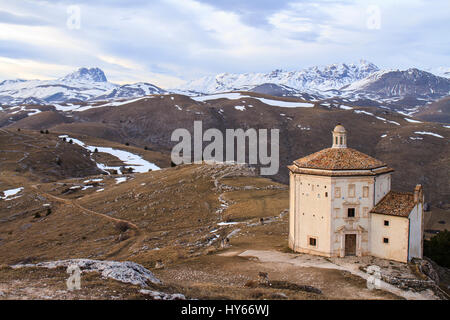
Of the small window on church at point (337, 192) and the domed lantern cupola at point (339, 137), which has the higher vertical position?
the domed lantern cupola at point (339, 137)

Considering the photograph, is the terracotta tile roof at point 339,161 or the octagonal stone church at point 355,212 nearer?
the octagonal stone church at point 355,212

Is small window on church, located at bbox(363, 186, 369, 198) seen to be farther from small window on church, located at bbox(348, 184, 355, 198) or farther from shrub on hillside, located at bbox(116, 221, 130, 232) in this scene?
shrub on hillside, located at bbox(116, 221, 130, 232)

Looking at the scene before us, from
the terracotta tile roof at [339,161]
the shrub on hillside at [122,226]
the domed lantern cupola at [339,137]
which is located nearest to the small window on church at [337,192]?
the terracotta tile roof at [339,161]

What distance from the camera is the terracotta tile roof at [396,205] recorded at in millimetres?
35469

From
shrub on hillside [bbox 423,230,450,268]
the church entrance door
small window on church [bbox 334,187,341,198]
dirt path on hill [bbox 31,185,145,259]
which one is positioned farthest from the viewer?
dirt path on hill [bbox 31,185,145,259]

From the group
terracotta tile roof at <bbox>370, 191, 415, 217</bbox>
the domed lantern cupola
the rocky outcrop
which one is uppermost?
the domed lantern cupola

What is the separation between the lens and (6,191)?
8531 centimetres

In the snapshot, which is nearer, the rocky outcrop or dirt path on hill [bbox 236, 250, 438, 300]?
the rocky outcrop

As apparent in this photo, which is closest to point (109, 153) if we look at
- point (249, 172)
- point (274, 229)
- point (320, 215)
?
point (249, 172)

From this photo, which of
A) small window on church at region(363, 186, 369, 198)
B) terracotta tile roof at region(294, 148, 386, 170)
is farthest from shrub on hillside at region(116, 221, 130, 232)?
small window on church at region(363, 186, 369, 198)

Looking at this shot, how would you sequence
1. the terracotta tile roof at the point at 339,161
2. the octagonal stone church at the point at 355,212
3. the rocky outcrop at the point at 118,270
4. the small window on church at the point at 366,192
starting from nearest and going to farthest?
the rocky outcrop at the point at 118,270, the octagonal stone church at the point at 355,212, the terracotta tile roof at the point at 339,161, the small window on church at the point at 366,192

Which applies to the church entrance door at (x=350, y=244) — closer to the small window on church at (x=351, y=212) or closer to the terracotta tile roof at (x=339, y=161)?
the small window on church at (x=351, y=212)

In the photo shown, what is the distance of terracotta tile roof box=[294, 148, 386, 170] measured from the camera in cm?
3641

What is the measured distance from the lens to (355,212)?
36656 mm
